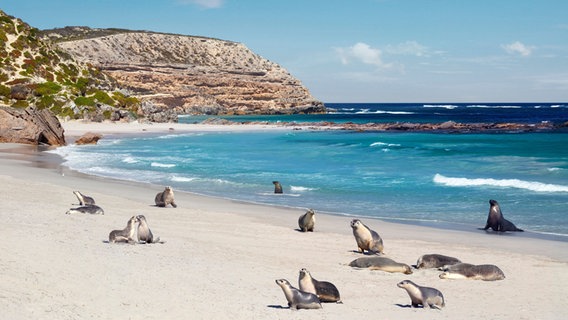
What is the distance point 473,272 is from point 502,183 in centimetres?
1433

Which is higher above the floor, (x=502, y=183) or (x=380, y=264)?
(x=380, y=264)

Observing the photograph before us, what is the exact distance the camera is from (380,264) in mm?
9945

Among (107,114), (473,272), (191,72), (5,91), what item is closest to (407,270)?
(473,272)

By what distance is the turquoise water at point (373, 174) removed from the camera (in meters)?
17.6

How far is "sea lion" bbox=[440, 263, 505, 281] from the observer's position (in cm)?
948

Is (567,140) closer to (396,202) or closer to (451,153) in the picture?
(451,153)

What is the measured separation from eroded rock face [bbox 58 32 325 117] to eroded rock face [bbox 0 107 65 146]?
237ft

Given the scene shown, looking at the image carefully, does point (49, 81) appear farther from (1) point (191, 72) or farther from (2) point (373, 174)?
(1) point (191, 72)

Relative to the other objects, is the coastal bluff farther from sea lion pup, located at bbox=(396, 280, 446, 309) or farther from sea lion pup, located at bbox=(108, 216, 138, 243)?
sea lion pup, located at bbox=(396, 280, 446, 309)

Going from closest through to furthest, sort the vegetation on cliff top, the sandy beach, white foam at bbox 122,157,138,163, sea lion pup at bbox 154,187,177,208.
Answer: the sandy beach
sea lion pup at bbox 154,187,177,208
white foam at bbox 122,157,138,163
the vegetation on cliff top

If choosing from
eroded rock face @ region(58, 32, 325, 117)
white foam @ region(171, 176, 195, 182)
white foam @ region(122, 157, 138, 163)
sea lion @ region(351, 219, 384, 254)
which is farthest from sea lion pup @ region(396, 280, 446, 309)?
eroded rock face @ region(58, 32, 325, 117)

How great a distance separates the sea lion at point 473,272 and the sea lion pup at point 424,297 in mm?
1734

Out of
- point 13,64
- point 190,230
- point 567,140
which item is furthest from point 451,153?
point 13,64

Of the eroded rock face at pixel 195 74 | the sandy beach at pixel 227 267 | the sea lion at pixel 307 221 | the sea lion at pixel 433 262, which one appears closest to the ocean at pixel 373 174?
the sandy beach at pixel 227 267
